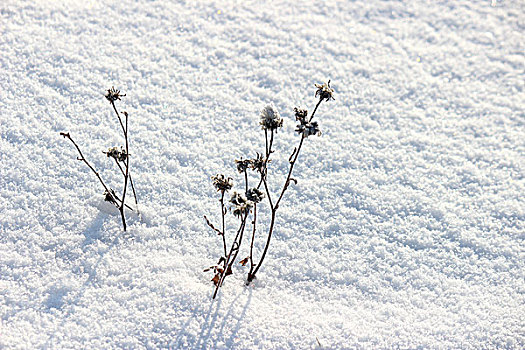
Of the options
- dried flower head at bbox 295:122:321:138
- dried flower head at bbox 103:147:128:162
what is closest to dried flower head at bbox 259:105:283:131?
dried flower head at bbox 295:122:321:138

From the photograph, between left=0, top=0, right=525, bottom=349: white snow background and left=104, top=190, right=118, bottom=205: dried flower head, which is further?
left=104, top=190, right=118, bottom=205: dried flower head

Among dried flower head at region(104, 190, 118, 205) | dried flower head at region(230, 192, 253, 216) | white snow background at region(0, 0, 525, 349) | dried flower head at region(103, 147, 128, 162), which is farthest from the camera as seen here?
dried flower head at region(104, 190, 118, 205)

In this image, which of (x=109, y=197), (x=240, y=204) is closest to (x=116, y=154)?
(x=109, y=197)

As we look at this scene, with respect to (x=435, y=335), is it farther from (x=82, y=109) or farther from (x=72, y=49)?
(x=72, y=49)

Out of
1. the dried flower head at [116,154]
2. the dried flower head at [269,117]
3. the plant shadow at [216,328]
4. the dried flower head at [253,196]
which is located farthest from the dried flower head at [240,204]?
the dried flower head at [116,154]

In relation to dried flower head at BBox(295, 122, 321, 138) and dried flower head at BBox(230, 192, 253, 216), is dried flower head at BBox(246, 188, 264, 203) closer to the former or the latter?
dried flower head at BBox(230, 192, 253, 216)

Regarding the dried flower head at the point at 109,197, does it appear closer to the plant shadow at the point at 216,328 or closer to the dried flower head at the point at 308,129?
the plant shadow at the point at 216,328

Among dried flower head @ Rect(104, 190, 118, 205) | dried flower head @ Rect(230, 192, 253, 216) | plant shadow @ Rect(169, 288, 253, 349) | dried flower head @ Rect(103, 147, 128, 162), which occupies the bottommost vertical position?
plant shadow @ Rect(169, 288, 253, 349)
